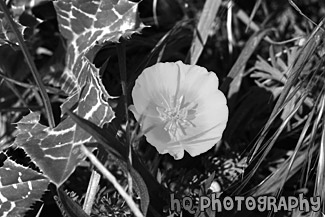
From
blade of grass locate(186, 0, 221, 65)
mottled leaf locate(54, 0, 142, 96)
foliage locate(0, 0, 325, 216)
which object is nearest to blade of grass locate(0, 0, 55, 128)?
foliage locate(0, 0, 325, 216)

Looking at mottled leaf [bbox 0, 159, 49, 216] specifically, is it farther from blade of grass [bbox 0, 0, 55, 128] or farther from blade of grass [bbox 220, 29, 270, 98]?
blade of grass [bbox 220, 29, 270, 98]

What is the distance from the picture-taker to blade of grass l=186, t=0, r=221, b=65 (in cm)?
142

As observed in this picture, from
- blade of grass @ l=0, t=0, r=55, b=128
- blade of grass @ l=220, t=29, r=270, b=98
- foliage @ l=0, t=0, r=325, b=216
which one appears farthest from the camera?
blade of grass @ l=220, t=29, r=270, b=98

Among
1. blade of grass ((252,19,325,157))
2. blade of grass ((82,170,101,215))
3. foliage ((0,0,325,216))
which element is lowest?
blade of grass ((82,170,101,215))

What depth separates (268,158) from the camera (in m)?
1.36

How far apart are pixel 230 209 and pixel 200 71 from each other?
0.99 feet

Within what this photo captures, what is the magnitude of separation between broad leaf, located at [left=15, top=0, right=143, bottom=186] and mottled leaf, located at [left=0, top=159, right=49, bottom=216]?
0.21ft

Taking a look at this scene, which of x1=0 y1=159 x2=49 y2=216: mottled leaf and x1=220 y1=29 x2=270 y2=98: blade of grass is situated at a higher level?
x1=220 y1=29 x2=270 y2=98: blade of grass

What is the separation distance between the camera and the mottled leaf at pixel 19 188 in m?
1.12

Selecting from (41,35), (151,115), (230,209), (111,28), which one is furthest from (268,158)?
A: (41,35)

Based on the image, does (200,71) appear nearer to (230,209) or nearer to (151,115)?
(151,115)

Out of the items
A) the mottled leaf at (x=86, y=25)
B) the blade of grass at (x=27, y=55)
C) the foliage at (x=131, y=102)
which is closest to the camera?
the blade of grass at (x=27, y=55)

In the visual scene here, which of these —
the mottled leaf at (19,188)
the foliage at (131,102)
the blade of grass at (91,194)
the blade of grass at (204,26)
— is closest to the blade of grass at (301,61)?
the foliage at (131,102)

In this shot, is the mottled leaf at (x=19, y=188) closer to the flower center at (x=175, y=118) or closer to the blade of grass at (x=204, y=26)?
the flower center at (x=175, y=118)
